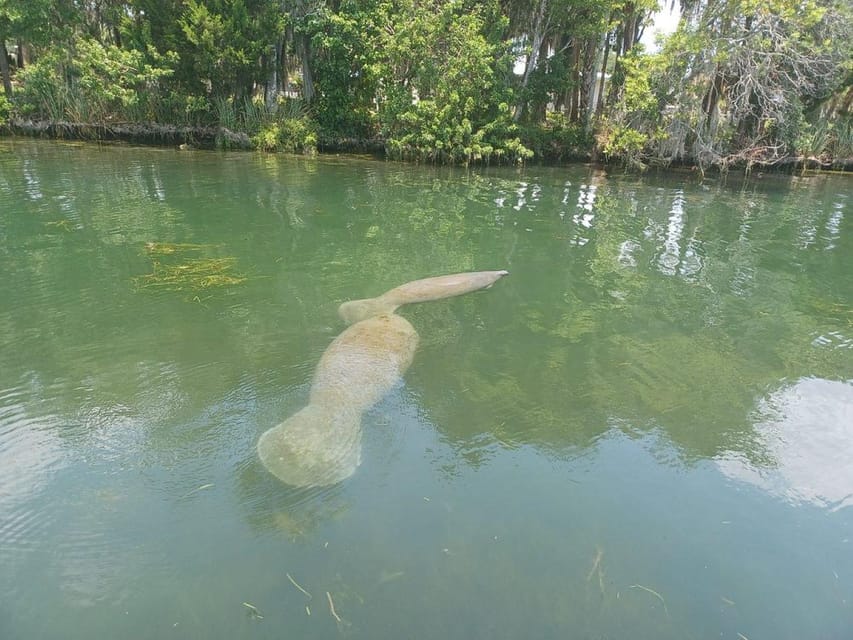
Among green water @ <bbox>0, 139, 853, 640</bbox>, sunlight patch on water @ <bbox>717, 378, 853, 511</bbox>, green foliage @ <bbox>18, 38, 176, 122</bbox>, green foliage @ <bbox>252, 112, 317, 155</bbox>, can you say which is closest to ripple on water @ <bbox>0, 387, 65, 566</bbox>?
green water @ <bbox>0, 139, 853, 640</bbox>

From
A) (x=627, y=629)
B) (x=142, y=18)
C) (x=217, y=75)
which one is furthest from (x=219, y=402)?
(x=142, y=18)

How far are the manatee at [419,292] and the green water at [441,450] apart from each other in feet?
0.67

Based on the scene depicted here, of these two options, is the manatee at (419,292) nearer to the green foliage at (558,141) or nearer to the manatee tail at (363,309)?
the manatee tail at (363,309)

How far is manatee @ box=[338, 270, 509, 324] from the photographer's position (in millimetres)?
6270

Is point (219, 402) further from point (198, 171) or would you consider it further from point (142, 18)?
point (142, 18)

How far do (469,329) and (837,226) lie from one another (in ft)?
33.6

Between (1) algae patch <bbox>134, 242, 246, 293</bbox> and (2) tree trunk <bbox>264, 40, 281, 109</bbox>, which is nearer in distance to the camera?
(1) algae patch <bbox>134, 242, 246, 293</bbox>

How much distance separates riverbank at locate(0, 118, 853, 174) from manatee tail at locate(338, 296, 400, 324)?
14935 mm

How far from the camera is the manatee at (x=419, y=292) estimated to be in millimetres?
6270

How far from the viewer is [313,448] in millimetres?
3748

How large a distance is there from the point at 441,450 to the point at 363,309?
8.49 feet

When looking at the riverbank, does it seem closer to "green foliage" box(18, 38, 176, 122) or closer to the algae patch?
"green foliage" box(18, 38, 176, 122)

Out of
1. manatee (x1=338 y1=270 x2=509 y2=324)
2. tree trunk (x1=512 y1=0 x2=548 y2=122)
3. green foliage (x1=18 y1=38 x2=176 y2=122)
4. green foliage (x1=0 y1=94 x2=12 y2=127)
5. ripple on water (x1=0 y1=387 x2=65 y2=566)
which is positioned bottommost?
ripple on water (x1=0 y1=387 x2=65 y2=566)

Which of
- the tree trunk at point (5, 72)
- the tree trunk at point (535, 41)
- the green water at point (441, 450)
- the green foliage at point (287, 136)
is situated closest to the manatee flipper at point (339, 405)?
the green water at point (441, 450)
